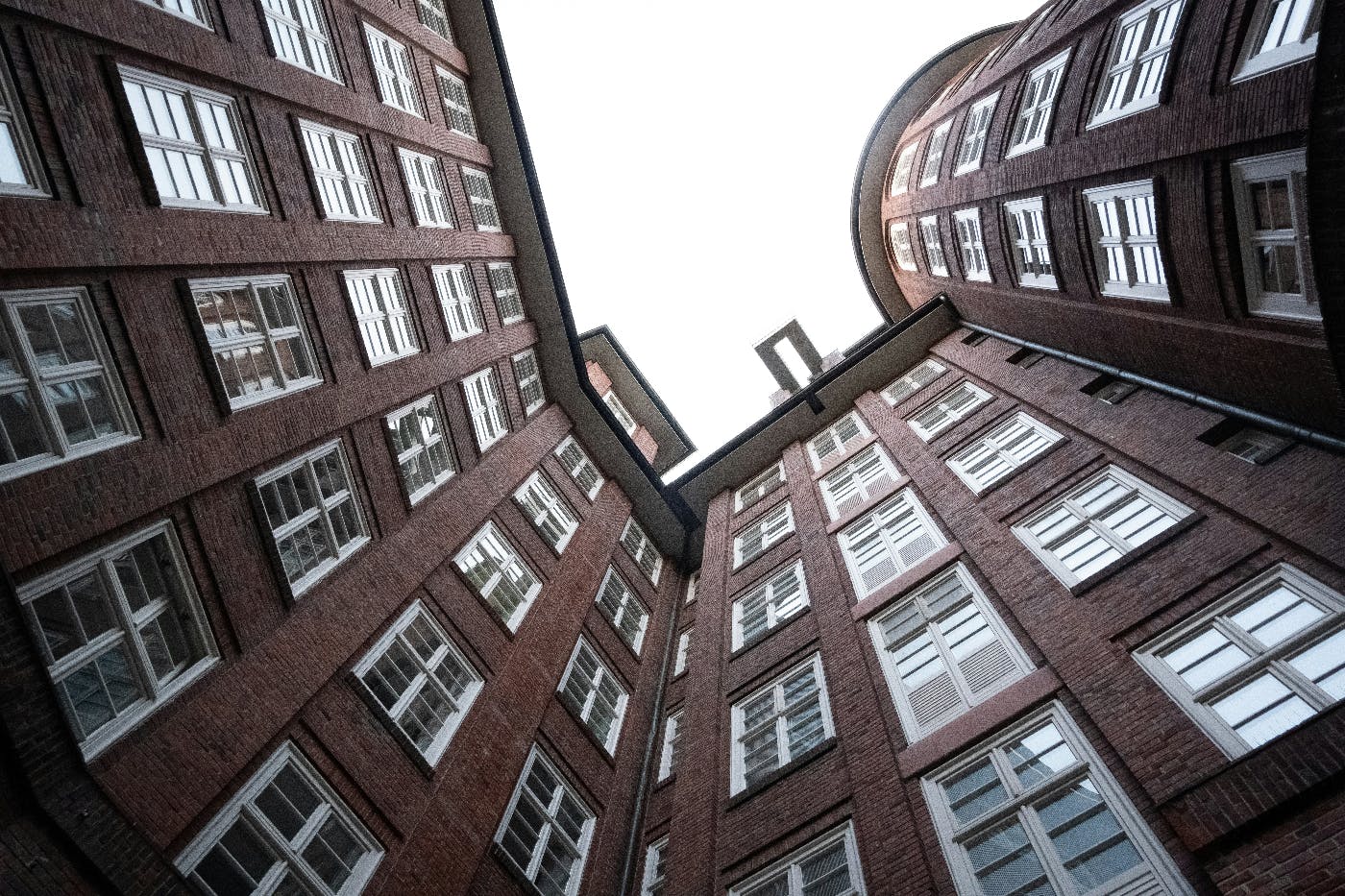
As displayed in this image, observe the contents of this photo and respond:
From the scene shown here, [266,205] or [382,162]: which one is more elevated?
[382,162]

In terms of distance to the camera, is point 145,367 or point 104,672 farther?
point 145,367

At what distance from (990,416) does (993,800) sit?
444 inches

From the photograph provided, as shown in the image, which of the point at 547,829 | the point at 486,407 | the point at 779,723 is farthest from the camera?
the point at 486,407

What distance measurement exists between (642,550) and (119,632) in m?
19.4

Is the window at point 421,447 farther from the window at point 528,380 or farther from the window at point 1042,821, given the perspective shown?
the window at point 1042,821

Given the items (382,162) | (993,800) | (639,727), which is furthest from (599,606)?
(993,800)

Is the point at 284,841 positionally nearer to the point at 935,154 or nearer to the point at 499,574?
the point at 499,574

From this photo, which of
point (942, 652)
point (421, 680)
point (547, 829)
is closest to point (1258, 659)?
point (942, 652)

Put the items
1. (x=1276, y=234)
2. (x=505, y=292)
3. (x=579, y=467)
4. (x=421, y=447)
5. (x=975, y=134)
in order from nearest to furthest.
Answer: (x=1276, y=234)
(x=421, y=447)
(x=975, y=134)
(x=505, y=292)
(x=579, y=467)

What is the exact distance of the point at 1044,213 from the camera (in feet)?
60.1

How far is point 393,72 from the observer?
66.5 ft

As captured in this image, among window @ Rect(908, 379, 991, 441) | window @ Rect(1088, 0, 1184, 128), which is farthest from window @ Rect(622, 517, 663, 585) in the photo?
window @ Rect(1088, 0, 1184, 128)

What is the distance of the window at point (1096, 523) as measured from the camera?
12.0 m

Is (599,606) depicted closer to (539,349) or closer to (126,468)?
(539,349)
